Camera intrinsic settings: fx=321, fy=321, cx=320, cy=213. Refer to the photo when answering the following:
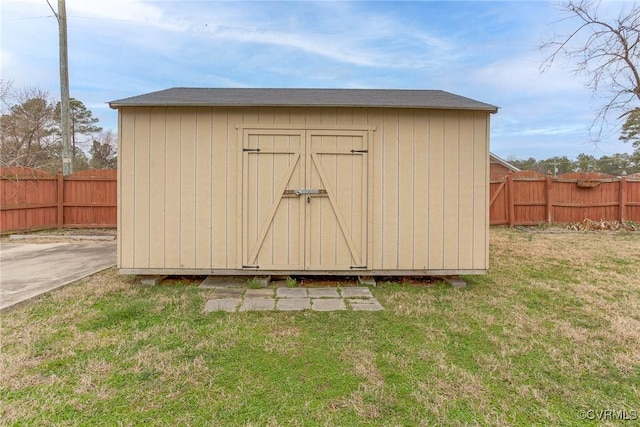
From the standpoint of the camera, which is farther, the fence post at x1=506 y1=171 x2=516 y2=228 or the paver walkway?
the fence post at x1=506 y1=171 x2=516 y2=228

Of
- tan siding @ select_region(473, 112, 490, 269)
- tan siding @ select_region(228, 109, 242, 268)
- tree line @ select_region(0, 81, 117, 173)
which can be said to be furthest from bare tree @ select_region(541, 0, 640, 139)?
tree line @ select_region(0, 81, 117, 173)

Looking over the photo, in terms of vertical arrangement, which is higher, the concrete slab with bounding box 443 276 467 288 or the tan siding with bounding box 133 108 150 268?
the tan siding with bounding box 133 108 150 268

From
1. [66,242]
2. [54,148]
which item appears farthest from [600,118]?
[54,148]

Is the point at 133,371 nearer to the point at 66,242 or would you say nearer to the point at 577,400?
the point at 577,400

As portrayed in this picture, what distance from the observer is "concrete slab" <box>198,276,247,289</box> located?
3.72 meters

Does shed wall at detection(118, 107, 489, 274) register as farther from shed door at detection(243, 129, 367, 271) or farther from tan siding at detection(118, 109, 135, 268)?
shed door at detection(243, 129, 367, 271)

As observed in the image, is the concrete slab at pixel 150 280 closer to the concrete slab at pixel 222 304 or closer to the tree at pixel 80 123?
the concrete slab at pixel 222 304

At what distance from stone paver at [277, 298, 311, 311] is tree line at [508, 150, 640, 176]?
835 inches

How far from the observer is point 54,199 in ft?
27.2

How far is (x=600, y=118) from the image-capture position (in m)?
8.30

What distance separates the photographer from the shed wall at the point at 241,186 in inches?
146

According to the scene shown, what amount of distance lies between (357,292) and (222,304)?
143 cm

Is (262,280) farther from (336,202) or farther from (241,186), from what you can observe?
(336,202)

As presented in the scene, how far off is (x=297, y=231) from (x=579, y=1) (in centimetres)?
919
